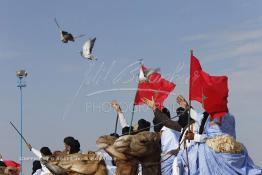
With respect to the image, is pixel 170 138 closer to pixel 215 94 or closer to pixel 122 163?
pixel 215 94

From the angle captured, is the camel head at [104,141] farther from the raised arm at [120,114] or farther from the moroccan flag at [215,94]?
the raised arm at [120,114]

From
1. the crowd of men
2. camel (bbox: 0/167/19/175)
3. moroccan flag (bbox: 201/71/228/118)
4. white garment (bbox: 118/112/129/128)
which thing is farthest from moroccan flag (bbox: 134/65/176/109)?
camel (bbox: 0/167/19/175)

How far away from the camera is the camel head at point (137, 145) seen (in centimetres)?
737

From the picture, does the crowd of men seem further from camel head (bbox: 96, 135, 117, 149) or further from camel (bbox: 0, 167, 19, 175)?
camel head (bbox: 96, 135, 117, 149)

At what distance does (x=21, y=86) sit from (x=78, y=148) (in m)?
14.7

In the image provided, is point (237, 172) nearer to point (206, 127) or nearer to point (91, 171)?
point (206, 127)

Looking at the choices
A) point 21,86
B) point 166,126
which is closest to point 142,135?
point 166,126

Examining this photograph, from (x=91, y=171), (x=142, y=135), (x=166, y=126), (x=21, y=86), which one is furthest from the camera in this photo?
(x=21, y=86)

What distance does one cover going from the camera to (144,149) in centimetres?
741

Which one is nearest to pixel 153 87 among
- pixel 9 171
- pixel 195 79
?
pixel 195 79

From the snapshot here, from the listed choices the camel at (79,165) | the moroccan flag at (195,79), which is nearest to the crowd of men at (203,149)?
the moroccan flag at (195,79)

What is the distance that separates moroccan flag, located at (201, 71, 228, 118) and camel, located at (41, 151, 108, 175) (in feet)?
9.89

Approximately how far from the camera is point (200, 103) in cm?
988

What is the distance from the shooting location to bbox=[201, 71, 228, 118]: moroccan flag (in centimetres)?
961
